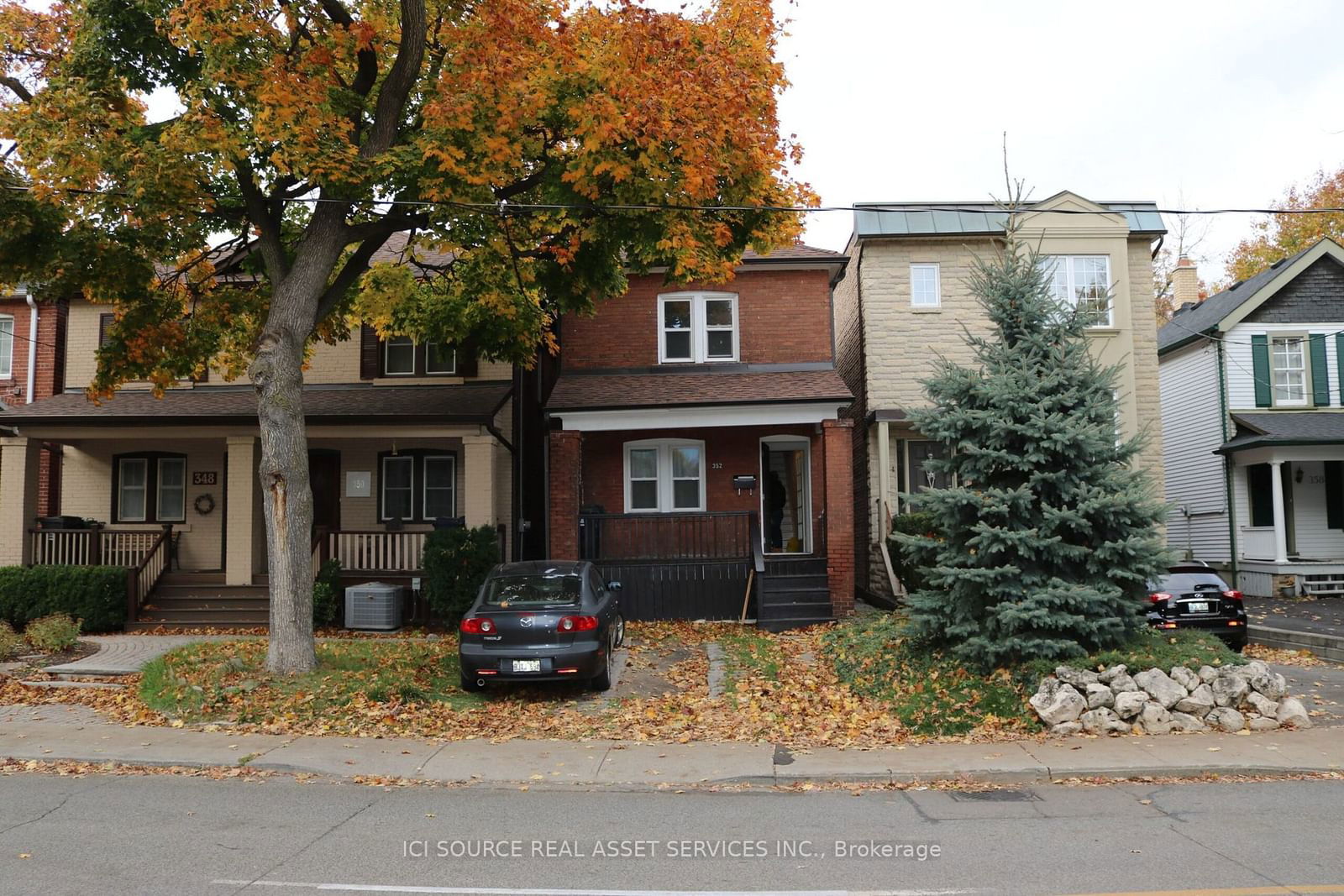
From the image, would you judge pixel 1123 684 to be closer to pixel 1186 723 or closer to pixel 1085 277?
pixel 1186 723

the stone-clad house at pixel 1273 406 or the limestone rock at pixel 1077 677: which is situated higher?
the stone-clad house at pixel 1273 406

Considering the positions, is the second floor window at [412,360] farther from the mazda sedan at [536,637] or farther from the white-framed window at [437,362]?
the mazda sedan at [536,637]

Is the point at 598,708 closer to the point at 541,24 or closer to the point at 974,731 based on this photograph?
the point at 974,731

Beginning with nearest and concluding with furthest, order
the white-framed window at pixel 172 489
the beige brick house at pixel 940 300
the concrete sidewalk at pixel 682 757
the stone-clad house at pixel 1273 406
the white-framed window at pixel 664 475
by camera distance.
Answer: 1. the concrete sidewalk at pixel 682 757
2. the white-framed window at pixel 664 475
3. the beige brick house at pixel 940 300
4. the white-framed window at pixel 172 489
5. the stone-clad house at pixel 1273 406

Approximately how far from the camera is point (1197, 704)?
376 inches

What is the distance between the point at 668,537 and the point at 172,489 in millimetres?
10943

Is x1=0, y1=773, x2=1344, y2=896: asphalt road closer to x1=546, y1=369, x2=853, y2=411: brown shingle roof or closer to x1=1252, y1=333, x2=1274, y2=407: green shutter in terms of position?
x1=546, y1=369, x2=853, y2=411: brown shingle roof

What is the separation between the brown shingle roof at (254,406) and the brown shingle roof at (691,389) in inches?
57.5

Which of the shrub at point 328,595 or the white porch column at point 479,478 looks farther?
the white porch column at point 479,478

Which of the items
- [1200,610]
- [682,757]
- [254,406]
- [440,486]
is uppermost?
[254,406]

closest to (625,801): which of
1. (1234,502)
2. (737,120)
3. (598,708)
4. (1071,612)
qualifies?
(598,708)

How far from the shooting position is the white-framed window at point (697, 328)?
1939cm

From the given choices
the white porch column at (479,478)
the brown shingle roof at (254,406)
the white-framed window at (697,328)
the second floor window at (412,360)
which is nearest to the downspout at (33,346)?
the brown shingle roof at (254,406)

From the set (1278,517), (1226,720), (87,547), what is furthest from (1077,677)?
(87,547)
